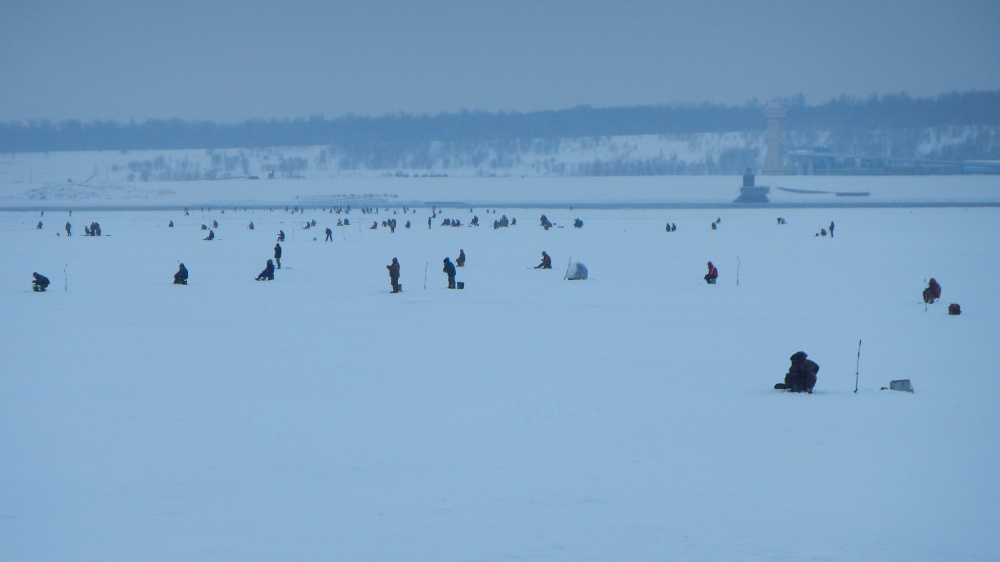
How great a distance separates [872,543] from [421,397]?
4.92 meters

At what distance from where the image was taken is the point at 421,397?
32.7 feet

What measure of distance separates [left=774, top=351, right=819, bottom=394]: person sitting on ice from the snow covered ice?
207mm

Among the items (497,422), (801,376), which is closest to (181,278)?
(497,422)

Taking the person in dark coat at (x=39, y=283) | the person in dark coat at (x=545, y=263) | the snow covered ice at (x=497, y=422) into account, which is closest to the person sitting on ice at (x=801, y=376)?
the snow covered ice at (x=497, y=422)

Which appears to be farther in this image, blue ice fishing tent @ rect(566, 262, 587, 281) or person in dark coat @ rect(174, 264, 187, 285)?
blue ice fishing tent @ rect(566, 262, 587, 281)

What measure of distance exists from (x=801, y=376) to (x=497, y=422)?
312 centimetres

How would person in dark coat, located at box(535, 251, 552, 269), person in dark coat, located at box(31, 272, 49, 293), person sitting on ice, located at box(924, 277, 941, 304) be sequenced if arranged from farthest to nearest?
person in dark coat, located at box(535, 251, 552, 269)
person in dark coat, located at box(31, 272, 49, 293)
person sitting on ice, located at box(924, 277, 941, 304)

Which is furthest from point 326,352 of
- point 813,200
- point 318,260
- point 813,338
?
point 813,200

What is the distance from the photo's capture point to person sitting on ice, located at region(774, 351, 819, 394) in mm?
10055

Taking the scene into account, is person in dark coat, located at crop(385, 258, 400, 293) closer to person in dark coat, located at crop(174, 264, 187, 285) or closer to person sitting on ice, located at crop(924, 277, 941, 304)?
person in dark coat, located at crop(174, 264, 187, 285)

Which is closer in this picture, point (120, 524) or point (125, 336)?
point (120, 524)

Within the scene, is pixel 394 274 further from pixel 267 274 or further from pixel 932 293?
pixel 932 293

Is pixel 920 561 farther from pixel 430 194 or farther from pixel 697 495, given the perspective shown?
pixel 430 194

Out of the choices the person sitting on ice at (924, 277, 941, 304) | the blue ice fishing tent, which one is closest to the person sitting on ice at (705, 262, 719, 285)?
the blue ice fishing tent
